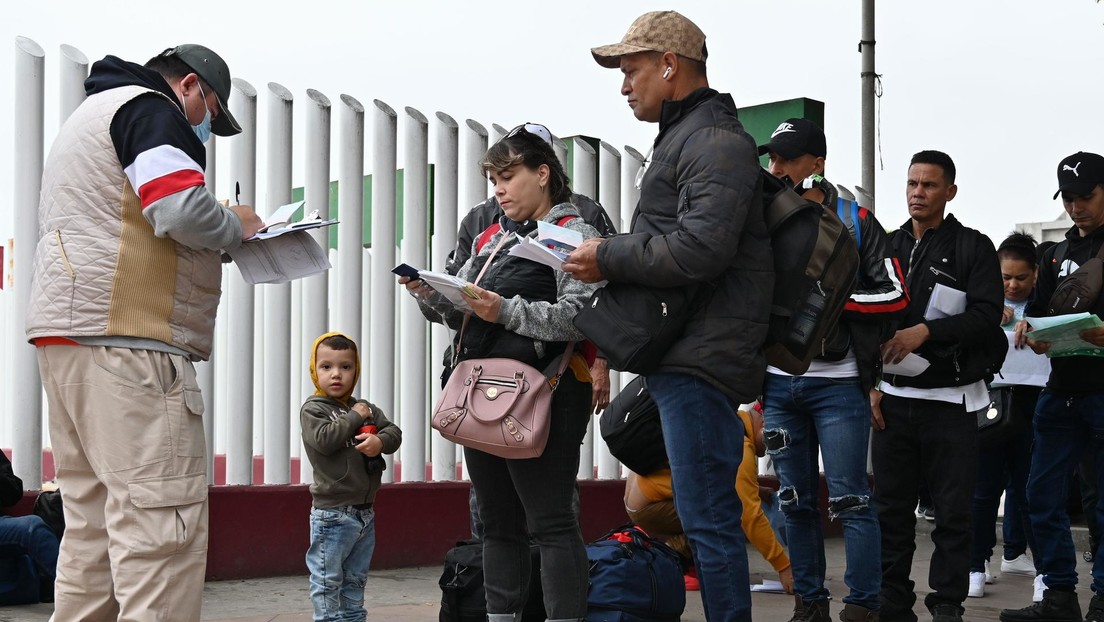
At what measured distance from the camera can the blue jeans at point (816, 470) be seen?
4.75 meters

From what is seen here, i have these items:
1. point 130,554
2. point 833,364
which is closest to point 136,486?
point 130,554

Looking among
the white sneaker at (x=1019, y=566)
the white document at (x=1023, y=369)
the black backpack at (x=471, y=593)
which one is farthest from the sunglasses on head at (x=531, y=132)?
the white sneaker at (x=1019, y=566)

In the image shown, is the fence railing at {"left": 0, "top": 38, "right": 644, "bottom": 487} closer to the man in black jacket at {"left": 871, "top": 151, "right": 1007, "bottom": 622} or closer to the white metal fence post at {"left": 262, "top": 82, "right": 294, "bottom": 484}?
the white metal fence post at {"left": 262, "top": 82, "right": 294, "bottom": 484}

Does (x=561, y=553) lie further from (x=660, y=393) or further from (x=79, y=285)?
(x=79, y=285)

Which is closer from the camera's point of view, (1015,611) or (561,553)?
(561,553)

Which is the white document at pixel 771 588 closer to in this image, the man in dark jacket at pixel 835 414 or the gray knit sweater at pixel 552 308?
the man in dark jacket at pixel 835 414

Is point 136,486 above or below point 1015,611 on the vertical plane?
above

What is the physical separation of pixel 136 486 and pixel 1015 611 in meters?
3.77

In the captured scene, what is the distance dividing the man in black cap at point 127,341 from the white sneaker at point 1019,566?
4843 millimetres

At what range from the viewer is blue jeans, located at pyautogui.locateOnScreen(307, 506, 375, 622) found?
4707mm

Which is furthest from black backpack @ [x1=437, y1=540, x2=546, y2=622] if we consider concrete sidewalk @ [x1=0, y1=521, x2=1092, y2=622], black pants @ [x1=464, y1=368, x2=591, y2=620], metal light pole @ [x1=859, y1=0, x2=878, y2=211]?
metal light pole @ [x1=859, y1=0, x2=878, y2=211]

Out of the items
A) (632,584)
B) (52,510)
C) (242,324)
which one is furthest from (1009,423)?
(52,510)

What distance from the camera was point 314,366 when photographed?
509 cm

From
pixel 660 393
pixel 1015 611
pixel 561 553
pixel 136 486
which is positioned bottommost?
pixel 1015 611
